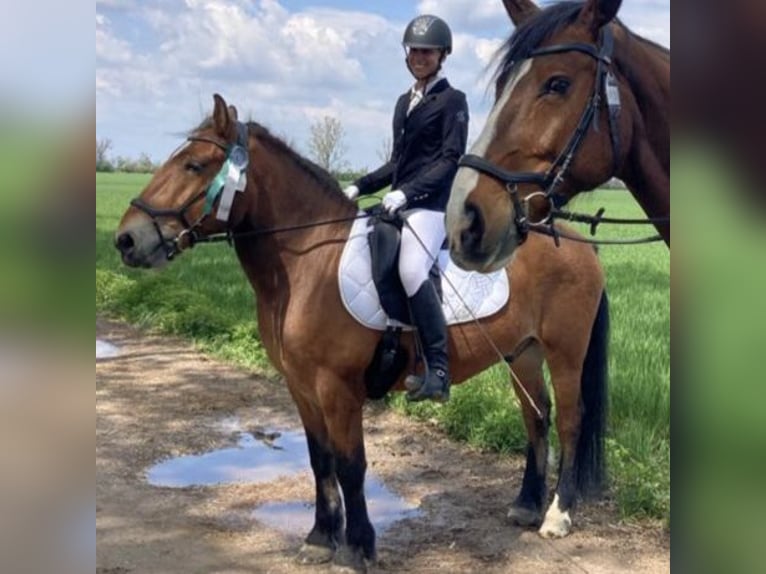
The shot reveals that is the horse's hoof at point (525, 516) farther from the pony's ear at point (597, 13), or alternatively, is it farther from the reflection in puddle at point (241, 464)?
the pony's ear at point (597, 13)

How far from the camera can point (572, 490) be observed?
16.2ft

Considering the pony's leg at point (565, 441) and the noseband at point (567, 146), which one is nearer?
the noseband at point (567, 146)

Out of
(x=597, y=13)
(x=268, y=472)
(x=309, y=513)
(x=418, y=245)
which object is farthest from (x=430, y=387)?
(x=268, y=472)

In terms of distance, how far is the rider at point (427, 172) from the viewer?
408 cm

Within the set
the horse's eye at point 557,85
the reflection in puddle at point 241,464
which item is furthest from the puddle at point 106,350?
the horse's eye at point 557,85

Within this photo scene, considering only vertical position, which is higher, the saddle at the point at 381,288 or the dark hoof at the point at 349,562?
the saddle at the point at 381,288

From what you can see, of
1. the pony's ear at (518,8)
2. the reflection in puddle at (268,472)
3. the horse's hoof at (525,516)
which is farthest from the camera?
the reflection in puddle at (268,472)

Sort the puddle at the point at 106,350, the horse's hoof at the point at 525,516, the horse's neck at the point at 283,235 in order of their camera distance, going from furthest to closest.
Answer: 1. the puddle at the point at 106,350
2. the horse's hoof at the point at 525,516
3. the horse's neck at the point at 283,235

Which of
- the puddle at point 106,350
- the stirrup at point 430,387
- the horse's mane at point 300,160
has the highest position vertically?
the horse's mane at point 300,160

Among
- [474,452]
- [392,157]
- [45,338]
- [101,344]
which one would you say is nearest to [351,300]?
[392,157]

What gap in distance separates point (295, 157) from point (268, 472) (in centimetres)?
281

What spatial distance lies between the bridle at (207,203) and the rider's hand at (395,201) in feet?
2.48

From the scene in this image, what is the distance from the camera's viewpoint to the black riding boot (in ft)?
13.5

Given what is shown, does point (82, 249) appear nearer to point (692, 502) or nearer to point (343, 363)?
point (692, 502)
